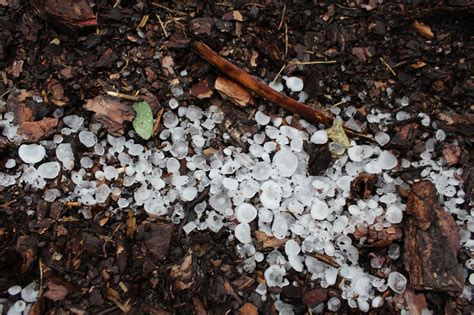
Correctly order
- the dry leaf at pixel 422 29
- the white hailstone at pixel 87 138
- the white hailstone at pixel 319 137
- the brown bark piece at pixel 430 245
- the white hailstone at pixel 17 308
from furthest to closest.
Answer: the dry leaf at pixel 422 29 → the white hailstone at pixel 319 137 → the white hailstone at pixel 87 138 → the brown bark piece at pixel 430 245 → the white hailstone at pixel 17 308

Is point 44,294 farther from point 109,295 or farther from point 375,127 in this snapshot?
point 375,127

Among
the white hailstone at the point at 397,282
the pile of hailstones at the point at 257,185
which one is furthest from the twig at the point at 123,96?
the white hailstone at the point at 397,282

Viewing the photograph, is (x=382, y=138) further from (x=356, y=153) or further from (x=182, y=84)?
(x=182, y=84)

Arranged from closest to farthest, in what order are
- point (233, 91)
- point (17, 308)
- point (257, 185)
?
point (17, 308) < point (257, 185) < point (233, 91)

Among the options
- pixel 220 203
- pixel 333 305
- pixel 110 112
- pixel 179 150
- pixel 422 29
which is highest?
pixel 422 29

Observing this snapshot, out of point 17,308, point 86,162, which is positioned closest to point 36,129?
point 86,162

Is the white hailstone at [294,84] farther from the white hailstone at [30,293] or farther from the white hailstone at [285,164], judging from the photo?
the white hailstone at [30,293]

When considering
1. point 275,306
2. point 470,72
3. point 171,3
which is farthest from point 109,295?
point 470,72
